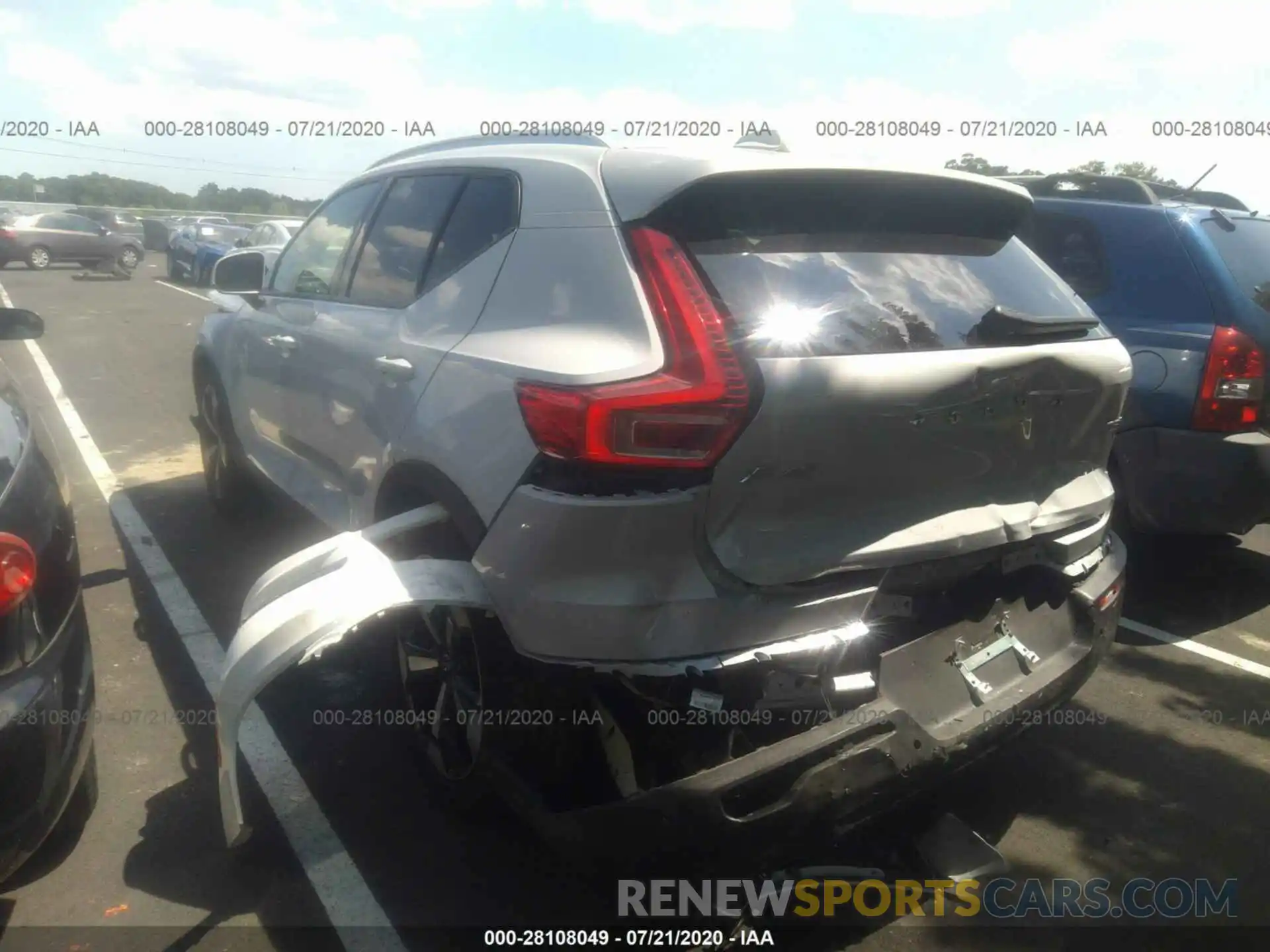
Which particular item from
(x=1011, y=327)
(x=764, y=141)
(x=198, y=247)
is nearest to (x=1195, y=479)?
(x=1011, y=327)

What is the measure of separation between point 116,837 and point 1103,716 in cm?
354

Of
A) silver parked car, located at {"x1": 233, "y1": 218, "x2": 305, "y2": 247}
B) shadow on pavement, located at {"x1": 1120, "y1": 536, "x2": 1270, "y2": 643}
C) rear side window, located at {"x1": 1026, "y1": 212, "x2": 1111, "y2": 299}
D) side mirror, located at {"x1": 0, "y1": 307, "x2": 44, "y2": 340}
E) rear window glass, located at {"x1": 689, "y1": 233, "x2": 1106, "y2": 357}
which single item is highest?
rear window glass, located at {"x1": 689, "y1": 233, "x2": 1106, "y2": 357}

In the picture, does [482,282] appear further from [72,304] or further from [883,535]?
[72,304]

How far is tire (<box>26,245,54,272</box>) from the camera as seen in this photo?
1022 inches

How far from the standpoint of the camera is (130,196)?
188 feet

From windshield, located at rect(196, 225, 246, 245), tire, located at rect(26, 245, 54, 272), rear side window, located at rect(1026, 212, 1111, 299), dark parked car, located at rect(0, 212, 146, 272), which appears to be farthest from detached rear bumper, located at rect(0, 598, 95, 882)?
tire, located at rect(26, 245, 54, 272)

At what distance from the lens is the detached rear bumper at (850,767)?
2217 millimetres

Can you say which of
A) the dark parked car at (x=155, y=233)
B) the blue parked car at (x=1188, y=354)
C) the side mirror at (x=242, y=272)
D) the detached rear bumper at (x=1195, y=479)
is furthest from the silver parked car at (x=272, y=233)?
the dark parked car at (x=155, y=233)

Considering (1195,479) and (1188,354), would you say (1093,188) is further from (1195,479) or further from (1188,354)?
(1195,479)

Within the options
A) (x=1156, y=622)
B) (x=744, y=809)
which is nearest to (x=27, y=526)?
(x=744, y=809)

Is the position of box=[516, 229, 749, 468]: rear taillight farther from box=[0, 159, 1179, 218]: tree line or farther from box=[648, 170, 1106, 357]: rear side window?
box=[0, 159, 1179, 218]: tree line

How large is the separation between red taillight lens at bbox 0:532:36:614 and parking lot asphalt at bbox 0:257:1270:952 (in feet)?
2.96

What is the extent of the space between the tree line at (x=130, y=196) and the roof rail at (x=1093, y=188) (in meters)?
42.4

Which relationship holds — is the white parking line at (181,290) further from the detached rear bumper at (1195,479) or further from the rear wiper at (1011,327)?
→ the rear wiper at (1011,327)
